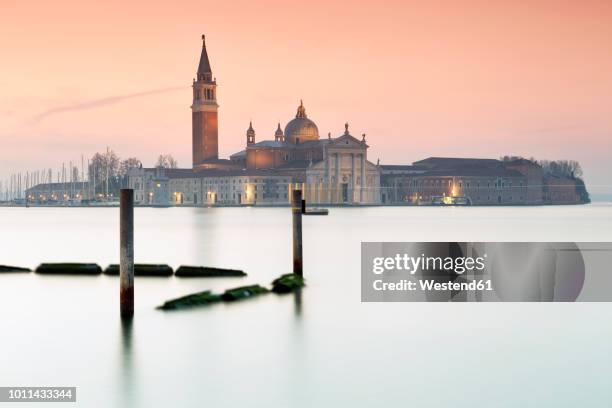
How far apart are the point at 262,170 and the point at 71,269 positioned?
3858 inches

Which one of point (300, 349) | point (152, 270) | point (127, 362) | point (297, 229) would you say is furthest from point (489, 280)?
point (127, 362)

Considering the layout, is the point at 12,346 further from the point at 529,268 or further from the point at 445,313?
the point at 529,268

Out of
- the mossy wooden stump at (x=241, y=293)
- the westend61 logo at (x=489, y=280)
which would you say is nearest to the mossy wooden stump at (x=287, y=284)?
the mossy wooden stump at (x=241, y=293)

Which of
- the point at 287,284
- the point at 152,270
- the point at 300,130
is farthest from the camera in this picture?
the point at 300,130

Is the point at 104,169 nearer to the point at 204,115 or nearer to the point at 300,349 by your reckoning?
the point at 204,115

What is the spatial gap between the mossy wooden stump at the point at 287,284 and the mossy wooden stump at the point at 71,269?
170 inches

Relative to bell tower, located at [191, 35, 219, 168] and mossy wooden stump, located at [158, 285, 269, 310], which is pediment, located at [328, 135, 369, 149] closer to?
bell tower, located at [191, 35, 219, 168]

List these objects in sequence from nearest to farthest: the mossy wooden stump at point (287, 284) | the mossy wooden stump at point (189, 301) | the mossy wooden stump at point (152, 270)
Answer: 1. the mossy wooden stump at point (189, 301)
2. the mossy wooden stump at point (287, 284)
3. the mossy wooden stump at point (152, 270)

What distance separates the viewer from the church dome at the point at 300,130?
122 meters

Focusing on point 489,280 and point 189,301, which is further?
point 489,280

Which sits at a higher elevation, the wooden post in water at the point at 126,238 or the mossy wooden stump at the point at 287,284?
the wooden post in water at the point at 126,238

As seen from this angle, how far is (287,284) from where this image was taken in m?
16.7

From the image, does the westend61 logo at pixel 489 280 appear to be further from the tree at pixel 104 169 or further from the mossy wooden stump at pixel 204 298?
the tree at pixel 104 169

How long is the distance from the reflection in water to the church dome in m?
109
